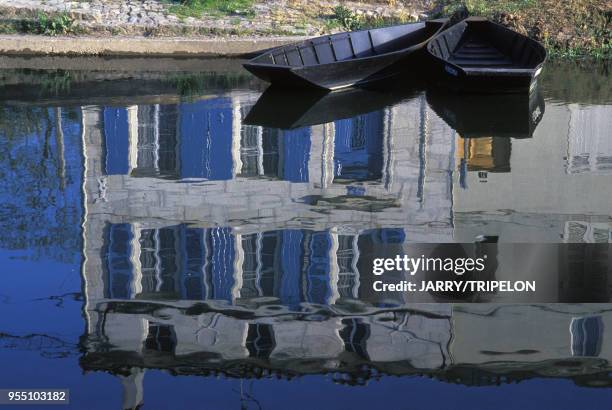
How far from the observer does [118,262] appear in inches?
440

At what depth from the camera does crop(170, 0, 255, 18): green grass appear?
87.2ft

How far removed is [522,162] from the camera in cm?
1543

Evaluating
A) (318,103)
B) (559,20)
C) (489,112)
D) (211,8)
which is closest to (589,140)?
(489,112)

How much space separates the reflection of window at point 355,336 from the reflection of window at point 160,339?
151 cm

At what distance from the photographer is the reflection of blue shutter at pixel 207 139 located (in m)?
15.2

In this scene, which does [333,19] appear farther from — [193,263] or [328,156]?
[193,263]

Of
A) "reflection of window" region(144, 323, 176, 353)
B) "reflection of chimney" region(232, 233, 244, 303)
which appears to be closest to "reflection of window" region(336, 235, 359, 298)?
"reflection of chimney" region(232, 233, 244, 303)

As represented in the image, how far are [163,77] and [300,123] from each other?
224 inches

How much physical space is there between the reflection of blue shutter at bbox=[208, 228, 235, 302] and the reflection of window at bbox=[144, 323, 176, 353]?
36.0 inches

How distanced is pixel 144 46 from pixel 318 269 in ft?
50.4

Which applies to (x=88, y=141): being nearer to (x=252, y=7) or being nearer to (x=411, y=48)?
(x=411, y=48)

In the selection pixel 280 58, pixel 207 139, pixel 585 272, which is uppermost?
pixel 280 58

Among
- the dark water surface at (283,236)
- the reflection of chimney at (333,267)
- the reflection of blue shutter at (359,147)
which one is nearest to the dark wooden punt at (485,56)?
the dark water surface at (283,236)

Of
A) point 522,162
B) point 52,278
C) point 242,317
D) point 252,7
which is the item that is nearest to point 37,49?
point 252,7
